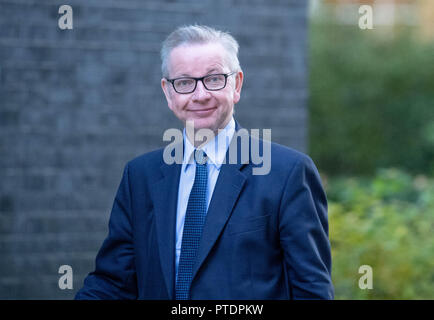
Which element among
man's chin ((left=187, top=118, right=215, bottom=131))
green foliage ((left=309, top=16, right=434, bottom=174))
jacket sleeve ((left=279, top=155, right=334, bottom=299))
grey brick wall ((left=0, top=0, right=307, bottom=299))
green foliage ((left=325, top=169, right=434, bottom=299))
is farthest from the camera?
green foliage ((left=309, top=16, right=434, bottom=174))

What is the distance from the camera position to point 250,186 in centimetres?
232

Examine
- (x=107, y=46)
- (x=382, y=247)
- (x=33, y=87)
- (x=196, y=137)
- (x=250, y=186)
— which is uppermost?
(x=107, y=46)

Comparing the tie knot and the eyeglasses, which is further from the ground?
the eyeglasses

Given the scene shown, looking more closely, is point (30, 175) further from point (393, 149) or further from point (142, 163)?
point (393, 149)

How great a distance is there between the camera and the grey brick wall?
14.4 feet

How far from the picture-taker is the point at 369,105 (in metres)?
14.0

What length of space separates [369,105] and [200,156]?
40.2ft

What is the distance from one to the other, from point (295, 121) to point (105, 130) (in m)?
1.62

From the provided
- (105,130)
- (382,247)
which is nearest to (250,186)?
(105,130)

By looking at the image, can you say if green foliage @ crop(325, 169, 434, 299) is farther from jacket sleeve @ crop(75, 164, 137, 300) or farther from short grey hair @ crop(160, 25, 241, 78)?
short grey hair @ crop(160, 25, 241, 78)

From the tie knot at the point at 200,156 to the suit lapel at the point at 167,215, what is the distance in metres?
0.10

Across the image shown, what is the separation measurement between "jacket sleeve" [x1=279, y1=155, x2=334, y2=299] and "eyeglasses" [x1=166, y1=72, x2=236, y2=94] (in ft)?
1.51

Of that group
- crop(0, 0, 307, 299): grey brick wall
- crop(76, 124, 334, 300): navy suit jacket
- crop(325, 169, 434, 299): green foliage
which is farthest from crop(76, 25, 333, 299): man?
crop(325, 169, 434, 299): green foliage

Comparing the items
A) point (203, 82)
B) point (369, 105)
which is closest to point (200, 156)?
point (203, 82)
